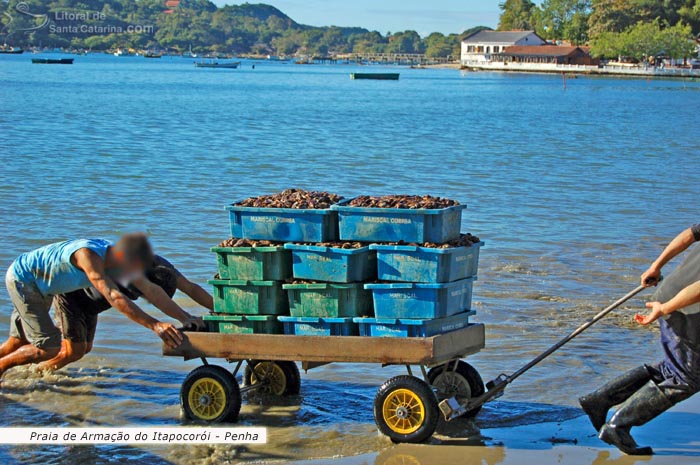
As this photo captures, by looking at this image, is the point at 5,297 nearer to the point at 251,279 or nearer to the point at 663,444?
the point at 251,279

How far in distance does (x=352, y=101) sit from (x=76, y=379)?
67115mm

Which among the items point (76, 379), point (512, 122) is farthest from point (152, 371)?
point (512, 122)

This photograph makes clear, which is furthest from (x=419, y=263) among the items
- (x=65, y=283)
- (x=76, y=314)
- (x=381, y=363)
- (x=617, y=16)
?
(x=617, y=16)

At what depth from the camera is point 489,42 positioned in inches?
7151

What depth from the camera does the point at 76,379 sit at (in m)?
8.69

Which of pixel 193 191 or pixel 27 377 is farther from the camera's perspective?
pixel 193 191

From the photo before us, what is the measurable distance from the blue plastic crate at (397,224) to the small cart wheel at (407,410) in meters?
0.97

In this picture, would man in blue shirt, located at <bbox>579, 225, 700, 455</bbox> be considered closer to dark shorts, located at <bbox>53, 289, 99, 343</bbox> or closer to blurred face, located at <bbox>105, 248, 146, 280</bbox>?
blurred face, located at <bbox>105, 248, 146, 280</bbox>

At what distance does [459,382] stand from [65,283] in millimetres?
2929

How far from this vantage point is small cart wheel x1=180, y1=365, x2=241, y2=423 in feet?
23.9

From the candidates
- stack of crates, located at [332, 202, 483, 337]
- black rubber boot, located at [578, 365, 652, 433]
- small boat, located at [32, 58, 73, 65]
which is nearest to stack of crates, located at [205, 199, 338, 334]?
stack of crates, located at [332, 202, 483, 337]

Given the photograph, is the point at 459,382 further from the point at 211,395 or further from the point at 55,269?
the point at 55,269
